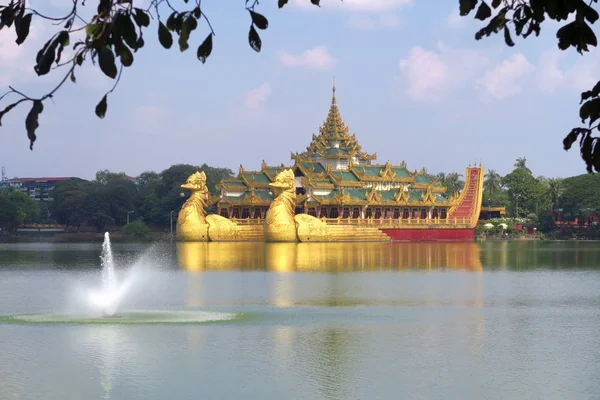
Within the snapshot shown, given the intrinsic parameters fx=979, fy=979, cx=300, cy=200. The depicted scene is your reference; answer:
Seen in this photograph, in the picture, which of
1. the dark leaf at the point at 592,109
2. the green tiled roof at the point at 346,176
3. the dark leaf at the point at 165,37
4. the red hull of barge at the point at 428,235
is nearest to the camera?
the dark leaf at the point at 165,37

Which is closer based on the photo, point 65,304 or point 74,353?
point 74,353

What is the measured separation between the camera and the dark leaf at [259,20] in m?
5.96

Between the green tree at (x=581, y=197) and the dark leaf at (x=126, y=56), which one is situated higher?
the green tree at (x=581, y=197)

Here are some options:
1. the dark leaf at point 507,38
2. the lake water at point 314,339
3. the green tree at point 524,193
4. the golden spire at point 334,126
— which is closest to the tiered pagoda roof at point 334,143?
the golden spire at point 334,126

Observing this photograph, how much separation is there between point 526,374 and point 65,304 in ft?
49.1

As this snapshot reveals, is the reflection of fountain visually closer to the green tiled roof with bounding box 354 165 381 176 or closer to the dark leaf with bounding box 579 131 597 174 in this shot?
the dark leaf with bounding box 579 131 597 174

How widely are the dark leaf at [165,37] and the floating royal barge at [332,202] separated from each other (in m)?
63.4

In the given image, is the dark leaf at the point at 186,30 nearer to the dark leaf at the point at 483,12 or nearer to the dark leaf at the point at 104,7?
the dark leaf at the point at 104,7

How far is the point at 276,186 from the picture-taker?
6950 cm

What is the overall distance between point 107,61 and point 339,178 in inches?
2852

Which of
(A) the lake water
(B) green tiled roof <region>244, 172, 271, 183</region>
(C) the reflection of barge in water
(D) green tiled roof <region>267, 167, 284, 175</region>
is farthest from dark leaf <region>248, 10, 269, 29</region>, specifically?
(D) green tiled roof <region>267, 167, 284, 175</region>

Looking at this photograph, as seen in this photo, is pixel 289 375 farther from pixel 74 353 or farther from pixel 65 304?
pixel 65 304

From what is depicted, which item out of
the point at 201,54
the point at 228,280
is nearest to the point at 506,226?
the point at 228,280

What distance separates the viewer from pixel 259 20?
6.00m
